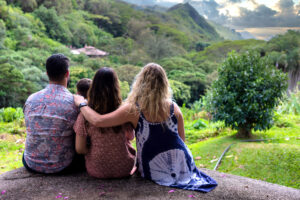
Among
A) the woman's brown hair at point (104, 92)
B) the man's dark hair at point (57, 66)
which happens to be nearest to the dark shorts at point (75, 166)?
the woman's brown hair at point (104, 92)

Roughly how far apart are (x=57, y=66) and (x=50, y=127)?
1.56ft

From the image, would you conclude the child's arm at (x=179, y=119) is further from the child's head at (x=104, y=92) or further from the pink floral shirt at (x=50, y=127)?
the pink floral shirt at (x=50, y=127)

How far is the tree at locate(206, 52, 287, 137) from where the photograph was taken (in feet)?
12.3

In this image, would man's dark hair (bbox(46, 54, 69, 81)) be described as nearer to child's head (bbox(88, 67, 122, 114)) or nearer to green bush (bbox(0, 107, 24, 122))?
child's head (bbox(88, 67, 122, 114))

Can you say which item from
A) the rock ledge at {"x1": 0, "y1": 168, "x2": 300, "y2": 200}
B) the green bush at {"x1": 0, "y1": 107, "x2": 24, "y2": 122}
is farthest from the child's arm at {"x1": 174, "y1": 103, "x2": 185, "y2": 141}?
the green bush at {"x1": 0, "y1": 107, "x2": 24, "y2": 122}

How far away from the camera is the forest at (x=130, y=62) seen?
13.7 feet

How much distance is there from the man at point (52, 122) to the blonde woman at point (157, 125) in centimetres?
15

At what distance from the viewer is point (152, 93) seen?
1782mm

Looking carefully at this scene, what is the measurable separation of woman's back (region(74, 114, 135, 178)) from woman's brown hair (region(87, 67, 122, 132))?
65 mm

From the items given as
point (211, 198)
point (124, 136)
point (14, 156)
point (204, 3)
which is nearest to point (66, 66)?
point (124, 136)

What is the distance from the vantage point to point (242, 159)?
342 centimetres

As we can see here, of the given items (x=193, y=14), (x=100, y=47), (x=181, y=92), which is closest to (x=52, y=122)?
(x=181, y=92)

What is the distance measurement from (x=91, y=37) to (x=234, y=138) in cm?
3170

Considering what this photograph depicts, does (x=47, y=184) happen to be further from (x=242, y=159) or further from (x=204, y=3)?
(x=204, y=3)
